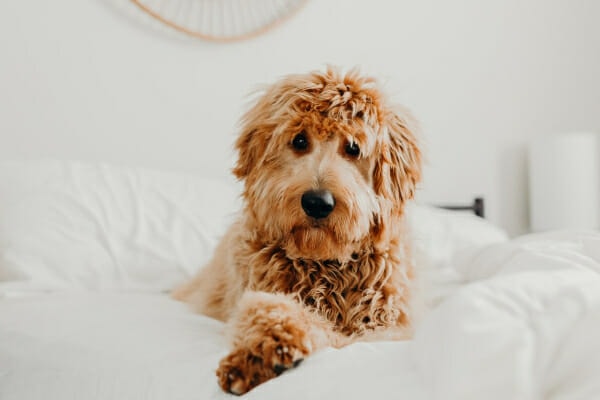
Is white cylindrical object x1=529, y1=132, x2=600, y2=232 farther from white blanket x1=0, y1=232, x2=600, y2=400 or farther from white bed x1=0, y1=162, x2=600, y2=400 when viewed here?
white blanket x1=0, y1=232, x2=600, y2=400

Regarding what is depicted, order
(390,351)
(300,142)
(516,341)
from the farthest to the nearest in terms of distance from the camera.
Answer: (300,142)
(390,351)
(516,341)

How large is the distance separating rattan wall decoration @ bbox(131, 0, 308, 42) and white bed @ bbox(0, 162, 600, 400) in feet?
2.97

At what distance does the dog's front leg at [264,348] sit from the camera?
44.1 inches

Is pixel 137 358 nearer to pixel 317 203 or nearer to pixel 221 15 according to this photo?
pixel 317 203

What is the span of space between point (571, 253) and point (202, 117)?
2.23 meters

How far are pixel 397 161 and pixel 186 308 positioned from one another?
820 mm

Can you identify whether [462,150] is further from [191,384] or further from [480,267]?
[191,384]

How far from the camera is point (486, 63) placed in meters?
4.20

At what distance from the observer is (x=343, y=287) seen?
65.2 inches

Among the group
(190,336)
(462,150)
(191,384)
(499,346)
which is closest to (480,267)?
(190,336)

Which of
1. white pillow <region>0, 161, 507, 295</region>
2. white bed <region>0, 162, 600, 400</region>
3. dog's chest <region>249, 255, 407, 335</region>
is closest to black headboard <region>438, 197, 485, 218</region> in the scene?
white bed <region>0, 162, 600, 400</region>

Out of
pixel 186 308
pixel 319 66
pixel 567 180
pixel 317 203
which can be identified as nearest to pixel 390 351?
pixel 317 203

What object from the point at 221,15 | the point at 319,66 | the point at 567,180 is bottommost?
the point at 567,180

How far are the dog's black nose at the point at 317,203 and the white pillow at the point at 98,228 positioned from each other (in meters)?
0.77
